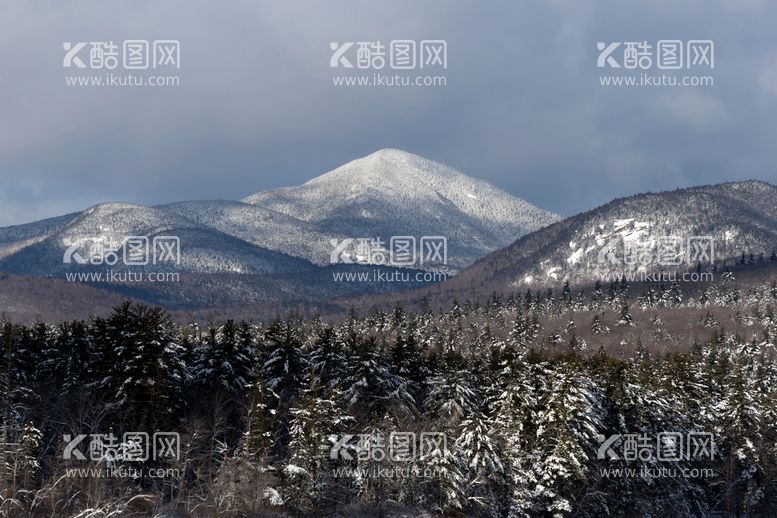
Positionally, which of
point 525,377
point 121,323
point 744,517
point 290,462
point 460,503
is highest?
point 121,323

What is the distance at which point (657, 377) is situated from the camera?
2483 inches

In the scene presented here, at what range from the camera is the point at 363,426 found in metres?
51.6

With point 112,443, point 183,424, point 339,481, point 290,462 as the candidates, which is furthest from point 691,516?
point 112,443

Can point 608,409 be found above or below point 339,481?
above

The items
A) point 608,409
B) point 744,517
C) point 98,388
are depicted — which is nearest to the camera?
point 98,388

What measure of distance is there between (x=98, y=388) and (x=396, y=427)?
60.3ft

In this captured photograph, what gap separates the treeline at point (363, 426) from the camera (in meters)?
42.2

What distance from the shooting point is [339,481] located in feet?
157

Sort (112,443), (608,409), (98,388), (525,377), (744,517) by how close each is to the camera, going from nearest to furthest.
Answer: (112,443) → (98,388) → (525,377) → (608,409) → (744,517)

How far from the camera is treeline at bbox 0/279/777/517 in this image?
42.2m

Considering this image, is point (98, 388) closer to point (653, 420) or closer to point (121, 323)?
point (121, 323)

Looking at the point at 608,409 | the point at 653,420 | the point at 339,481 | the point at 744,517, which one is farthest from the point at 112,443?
the point at 744,517

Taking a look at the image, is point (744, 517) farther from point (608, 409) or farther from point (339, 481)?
point (339, 481)

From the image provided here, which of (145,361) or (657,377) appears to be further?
(657,377)
